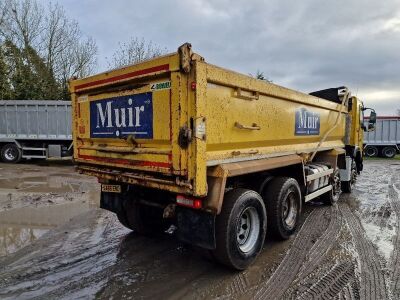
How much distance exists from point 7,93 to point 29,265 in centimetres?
2021

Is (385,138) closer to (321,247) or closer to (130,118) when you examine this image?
(321,247)

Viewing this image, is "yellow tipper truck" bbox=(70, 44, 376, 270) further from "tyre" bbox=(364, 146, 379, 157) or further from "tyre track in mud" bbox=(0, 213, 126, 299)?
"tyre" bbox=(364, 146, 379, 157)

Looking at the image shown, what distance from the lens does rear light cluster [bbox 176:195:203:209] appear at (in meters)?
3.38

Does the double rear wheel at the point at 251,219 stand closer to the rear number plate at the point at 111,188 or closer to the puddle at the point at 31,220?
the rear number plate at the point at 111,188

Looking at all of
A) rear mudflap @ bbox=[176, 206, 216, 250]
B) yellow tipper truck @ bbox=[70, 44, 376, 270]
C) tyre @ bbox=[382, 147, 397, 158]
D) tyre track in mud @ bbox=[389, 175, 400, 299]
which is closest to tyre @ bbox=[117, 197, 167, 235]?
yellow tipper truck @ bbox=[70, 44, 376, 270]

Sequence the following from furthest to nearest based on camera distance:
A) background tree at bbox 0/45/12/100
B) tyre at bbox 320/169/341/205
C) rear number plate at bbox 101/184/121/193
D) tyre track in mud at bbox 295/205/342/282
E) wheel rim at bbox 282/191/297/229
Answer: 1. background tree at bbox 0/45/12/100
2. tyre at bbox 320/169/341/205
3. wheel rim at bbox 282/191/297/229
4. rear number plate at bbox 101/184/121/193
5. tyre track in mud at bbox 295/205/342/282

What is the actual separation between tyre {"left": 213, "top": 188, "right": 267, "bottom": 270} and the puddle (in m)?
2.99

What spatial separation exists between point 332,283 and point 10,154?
629 inches

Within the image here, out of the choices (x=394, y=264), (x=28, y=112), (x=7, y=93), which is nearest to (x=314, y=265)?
(x=394, y=264)

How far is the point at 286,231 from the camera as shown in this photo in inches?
190

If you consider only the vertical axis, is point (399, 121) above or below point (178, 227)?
above

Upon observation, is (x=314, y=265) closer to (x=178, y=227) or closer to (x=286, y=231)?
(x=286, y=231)

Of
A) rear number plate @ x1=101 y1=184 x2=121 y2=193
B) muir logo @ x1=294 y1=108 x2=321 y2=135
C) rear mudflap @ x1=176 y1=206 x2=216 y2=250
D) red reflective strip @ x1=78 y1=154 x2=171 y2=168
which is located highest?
muir logo @ x1=294 y1=108 x2=321 y2=135

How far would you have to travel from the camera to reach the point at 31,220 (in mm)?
5875
